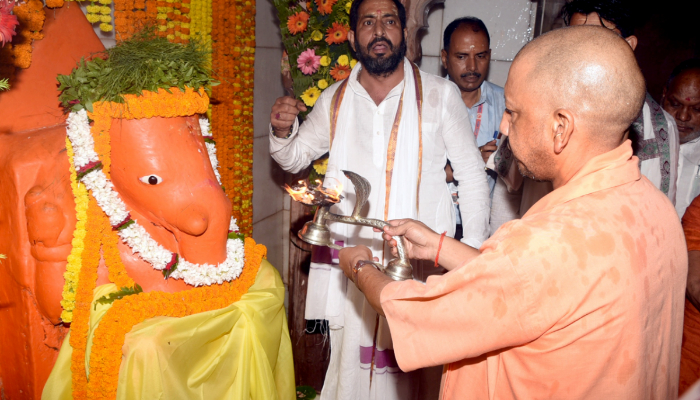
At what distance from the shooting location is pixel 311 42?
3.66 metres

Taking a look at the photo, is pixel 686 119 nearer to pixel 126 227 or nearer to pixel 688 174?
pixel 688 174

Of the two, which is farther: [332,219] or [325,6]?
[325,6]

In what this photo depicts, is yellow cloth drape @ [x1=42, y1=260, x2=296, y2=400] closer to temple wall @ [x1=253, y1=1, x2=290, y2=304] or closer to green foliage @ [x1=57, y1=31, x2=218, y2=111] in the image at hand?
green foliage @ [x1=57, y1=31, x2=218, y2=111]

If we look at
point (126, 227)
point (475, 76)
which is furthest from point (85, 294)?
point (475, 76)

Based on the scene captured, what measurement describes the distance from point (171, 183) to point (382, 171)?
4.76 ft

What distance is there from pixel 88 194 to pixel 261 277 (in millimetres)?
885

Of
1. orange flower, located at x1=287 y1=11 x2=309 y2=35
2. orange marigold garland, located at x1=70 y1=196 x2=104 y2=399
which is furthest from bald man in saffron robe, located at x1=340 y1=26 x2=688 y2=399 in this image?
orange flower, located at x1=287 y1=11 x2=309 y2=35

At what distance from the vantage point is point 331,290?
329cm

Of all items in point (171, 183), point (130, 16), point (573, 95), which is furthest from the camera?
point (130, 16)

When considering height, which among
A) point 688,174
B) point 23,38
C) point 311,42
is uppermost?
point 311,42

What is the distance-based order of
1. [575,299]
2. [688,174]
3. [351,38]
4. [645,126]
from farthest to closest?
[351,38] → [688,174] → [645,126] → [575,299]

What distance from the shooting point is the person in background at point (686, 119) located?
3.17m

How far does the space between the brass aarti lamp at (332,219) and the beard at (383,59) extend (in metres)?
1.39

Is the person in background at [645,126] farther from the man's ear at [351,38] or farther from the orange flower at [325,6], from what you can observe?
the orange flower at [325,6]
